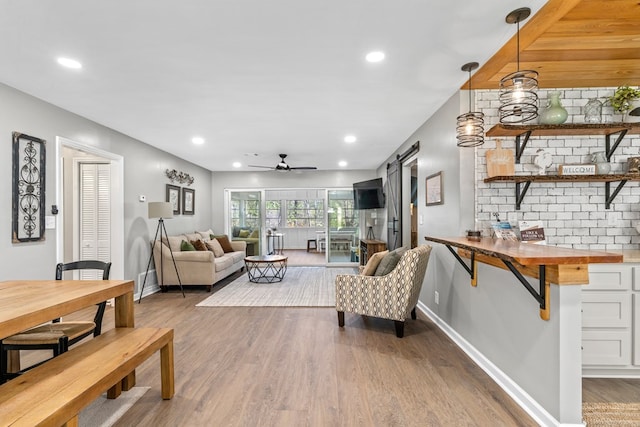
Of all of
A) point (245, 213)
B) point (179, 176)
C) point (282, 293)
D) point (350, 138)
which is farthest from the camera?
point (245, 213)

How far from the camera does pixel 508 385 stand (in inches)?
82.3

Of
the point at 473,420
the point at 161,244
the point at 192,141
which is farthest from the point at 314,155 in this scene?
the point at 473,420

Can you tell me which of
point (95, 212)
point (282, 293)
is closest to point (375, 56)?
point (282, 293)

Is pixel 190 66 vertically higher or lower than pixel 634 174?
higher

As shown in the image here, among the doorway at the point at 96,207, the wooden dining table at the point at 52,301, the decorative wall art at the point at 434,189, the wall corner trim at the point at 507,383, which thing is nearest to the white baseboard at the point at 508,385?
the wall corner trim at the point at 507,383

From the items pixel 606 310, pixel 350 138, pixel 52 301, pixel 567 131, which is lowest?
pixel 606 310

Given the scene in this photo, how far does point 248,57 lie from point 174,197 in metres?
4.24

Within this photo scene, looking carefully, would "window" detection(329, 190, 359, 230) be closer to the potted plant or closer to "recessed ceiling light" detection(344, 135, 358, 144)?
"recessed ceiling light" detection(344, 135, 358, 144)

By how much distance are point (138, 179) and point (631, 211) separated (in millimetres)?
5917

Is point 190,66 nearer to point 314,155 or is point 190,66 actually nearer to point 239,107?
point 239,107

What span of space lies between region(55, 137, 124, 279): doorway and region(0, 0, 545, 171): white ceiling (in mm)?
851

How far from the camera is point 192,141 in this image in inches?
186

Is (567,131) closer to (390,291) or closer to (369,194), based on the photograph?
(390,291)

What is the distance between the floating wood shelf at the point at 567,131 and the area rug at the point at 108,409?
3341mm
